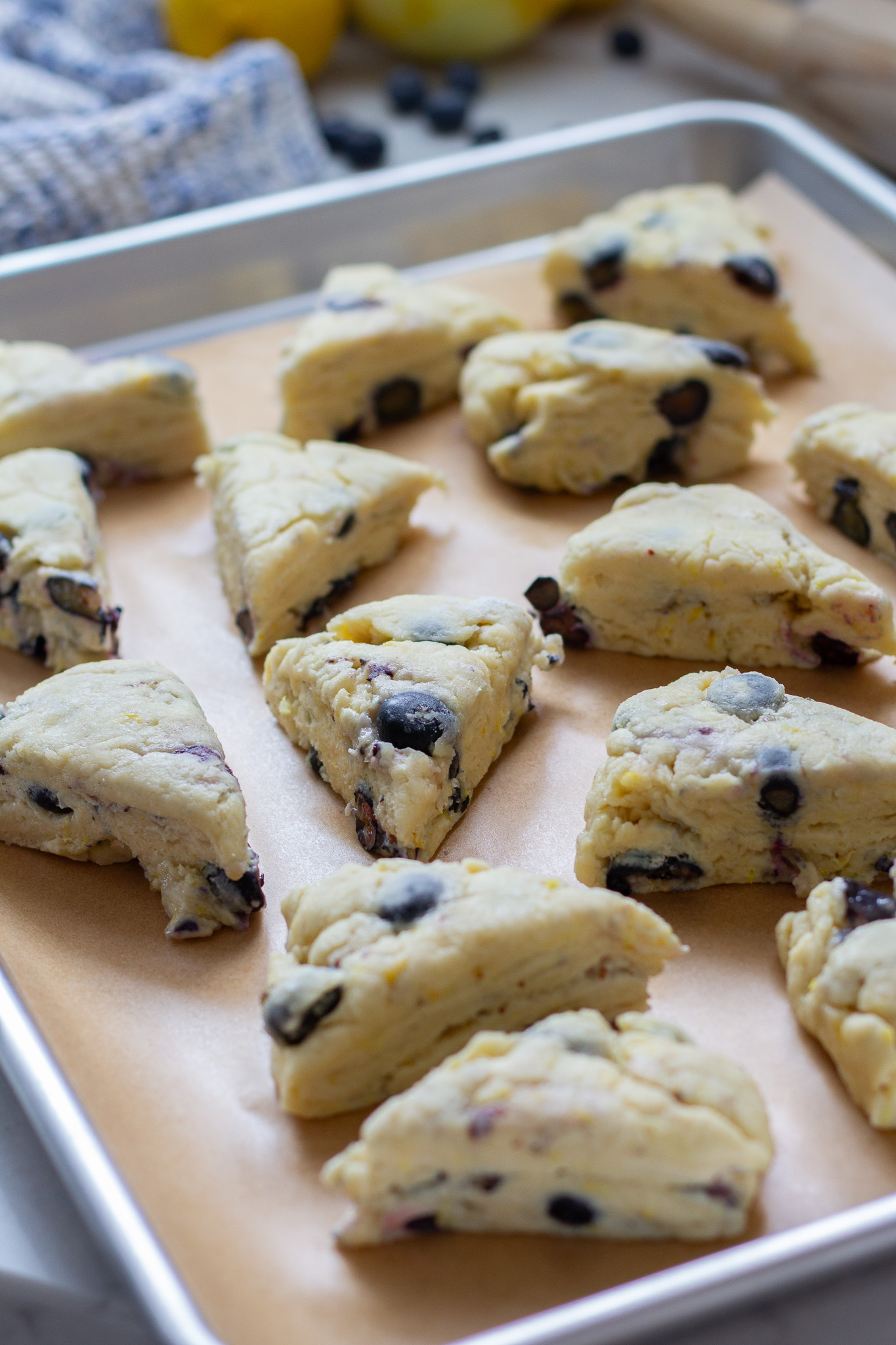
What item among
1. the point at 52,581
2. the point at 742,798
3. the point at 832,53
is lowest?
the point at 52,581

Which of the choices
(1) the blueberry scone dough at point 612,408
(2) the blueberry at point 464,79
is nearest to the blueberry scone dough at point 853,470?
(1) the blueberry scone dough at point 612,408

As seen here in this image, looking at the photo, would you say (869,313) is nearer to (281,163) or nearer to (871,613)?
(871,613)

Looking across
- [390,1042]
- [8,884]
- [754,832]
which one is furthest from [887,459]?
[8,884]

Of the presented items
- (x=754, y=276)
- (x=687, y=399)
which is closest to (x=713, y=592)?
(x=687, y=399)

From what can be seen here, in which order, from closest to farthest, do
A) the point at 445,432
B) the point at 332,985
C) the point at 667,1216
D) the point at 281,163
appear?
the point at 667,1216
the point at 332,985
the point at 445,432
the point at 281,163

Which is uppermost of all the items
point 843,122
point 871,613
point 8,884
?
point 843,122

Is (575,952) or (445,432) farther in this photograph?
(445,432)

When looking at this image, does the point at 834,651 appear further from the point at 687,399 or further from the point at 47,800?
the point at 47,800
